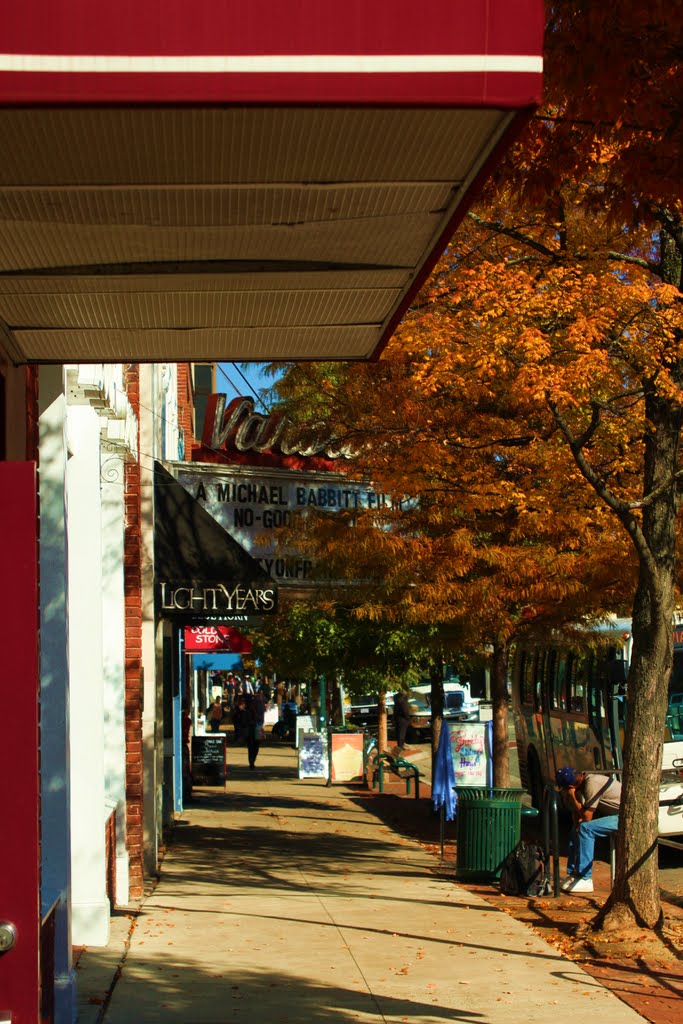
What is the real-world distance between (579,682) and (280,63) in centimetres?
1705

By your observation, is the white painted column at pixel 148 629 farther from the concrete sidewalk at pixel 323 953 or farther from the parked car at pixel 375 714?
the parked car at pixel 375 714

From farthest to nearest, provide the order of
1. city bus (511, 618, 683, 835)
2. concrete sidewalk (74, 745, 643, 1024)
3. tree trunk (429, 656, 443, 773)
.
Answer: tree trunk (429, 656, 443, 773)
city bus (511, 618, 683, 835)
concrete sidewalk (74, 745, 643, 1024)

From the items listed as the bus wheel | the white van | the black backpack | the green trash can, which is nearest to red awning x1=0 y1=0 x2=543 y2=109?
Result: the black backpack

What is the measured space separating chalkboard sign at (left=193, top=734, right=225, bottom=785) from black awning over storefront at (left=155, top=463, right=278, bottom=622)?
→ 11.9m

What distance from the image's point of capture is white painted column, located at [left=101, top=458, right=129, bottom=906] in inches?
464

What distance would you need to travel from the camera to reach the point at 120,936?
1073 cm

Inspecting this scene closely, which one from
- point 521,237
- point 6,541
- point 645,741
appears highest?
point 521,237

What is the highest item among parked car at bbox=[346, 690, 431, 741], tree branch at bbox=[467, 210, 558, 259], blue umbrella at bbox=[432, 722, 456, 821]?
tree branch at bbox=[467, 210, 558, 259]

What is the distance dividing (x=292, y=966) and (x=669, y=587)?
4.49 m

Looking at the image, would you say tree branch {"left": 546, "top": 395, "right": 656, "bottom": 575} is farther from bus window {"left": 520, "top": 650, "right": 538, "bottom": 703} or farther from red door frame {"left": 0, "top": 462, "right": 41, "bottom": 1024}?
bus window {"left": 520, "top": 650, "right": 538, "bottom": 703}

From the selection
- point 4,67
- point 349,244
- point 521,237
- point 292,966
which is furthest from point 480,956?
point 4,67

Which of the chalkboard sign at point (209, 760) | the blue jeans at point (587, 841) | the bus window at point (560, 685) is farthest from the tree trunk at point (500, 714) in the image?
the chalkboard sign at point (209, 760)

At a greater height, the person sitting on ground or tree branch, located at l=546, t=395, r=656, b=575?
tree branch, located at l=546, t=395, r=656, b=575

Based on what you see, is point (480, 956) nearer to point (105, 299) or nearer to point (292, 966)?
point (292, 966)
